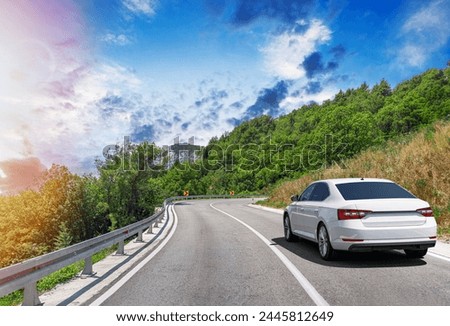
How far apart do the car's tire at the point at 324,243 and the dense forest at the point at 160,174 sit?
1904cm

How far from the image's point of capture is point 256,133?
141875mm

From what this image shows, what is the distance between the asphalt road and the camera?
5.54 m

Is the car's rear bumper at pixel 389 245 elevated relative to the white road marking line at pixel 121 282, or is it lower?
elevated

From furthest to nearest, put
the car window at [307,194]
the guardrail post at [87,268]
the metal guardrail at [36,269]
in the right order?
the car window at [307,194] < the guardrail post at [87,268] < the metal guardrail at [36,269]

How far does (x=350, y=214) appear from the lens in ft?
24.7

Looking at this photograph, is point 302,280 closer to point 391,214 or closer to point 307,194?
point 391,214

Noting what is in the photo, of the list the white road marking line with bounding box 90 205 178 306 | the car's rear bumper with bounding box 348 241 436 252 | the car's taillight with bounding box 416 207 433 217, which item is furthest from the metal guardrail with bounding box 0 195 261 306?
the car's taillight with bounding box 416 207 433 217

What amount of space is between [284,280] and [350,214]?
73.5 inches

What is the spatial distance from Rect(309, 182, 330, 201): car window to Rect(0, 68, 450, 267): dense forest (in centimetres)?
1788

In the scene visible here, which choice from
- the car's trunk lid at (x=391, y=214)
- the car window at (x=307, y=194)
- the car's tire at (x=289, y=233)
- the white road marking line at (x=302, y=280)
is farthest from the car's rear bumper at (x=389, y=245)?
the car's tire at (x=289, y=233)

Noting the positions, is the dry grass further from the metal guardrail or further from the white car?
the metal guardrail

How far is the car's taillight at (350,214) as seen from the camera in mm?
7473

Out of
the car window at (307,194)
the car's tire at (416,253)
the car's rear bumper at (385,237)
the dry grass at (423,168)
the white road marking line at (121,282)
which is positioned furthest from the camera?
the dry grass at (423,168)

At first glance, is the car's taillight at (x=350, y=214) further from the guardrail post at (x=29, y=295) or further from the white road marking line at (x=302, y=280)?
the guardrail post at (x=29, y=295)
